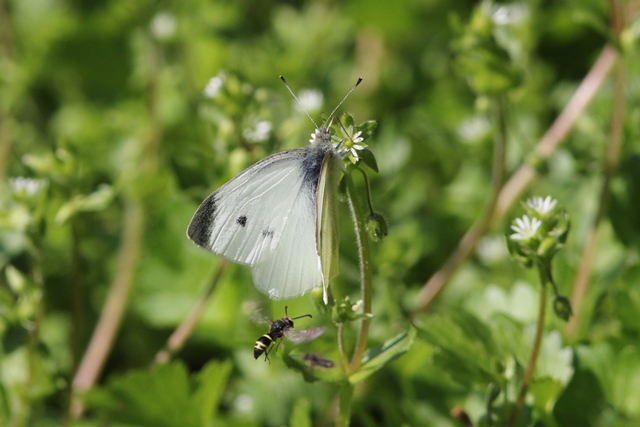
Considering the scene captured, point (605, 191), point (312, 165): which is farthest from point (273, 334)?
point (605, 191)

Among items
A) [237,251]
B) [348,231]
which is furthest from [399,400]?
[237,251]

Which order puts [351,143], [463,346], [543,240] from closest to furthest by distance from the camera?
[351,143] → [543,240] → [463,346]

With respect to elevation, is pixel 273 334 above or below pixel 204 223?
below

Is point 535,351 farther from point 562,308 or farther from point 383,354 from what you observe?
point 383,354

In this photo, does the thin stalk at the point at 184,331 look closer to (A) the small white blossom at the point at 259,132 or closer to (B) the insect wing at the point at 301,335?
(A) the small white blossom at the point at 259,132

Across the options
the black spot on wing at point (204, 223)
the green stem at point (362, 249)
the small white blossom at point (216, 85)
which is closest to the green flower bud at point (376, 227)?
the green stem at point (362, 249)

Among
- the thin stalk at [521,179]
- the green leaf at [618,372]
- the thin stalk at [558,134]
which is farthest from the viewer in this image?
the thin stalk at [558,134]
